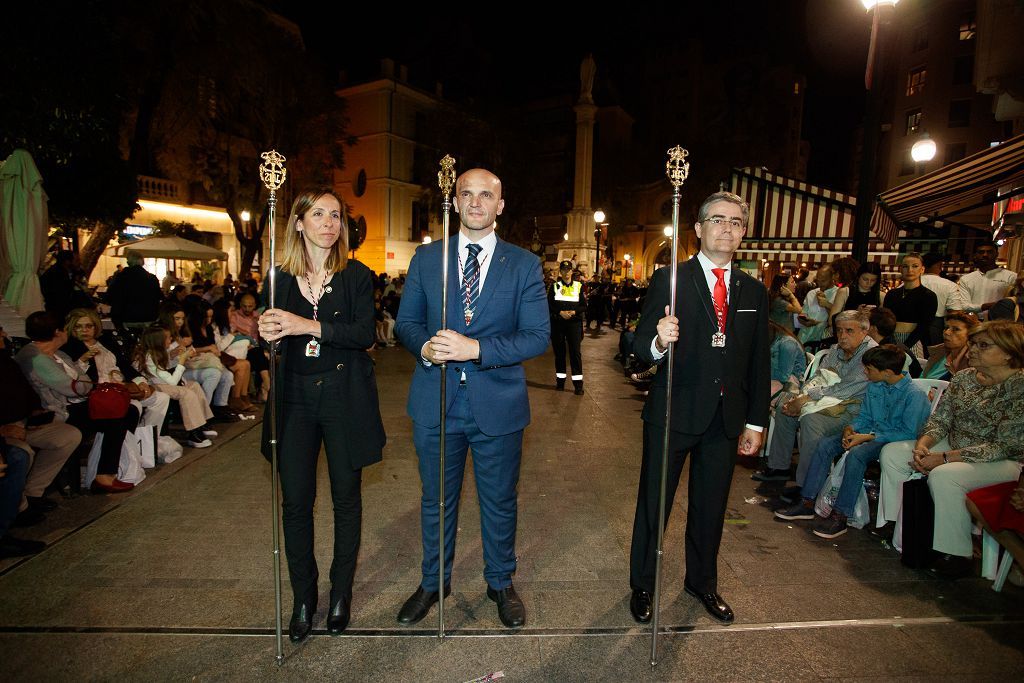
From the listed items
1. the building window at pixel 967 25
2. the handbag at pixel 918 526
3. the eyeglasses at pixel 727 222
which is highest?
the building window at pixel 967 25

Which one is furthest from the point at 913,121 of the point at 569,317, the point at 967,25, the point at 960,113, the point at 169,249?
the point at 169,249

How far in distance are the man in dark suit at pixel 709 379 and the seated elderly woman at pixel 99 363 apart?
4.58 m

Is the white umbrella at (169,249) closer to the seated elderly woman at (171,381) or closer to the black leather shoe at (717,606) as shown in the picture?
the seated elderly woman at (171,381)

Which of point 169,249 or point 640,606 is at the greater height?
point 169,249

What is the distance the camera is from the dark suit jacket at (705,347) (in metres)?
2.98

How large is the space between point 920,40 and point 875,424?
3795cm

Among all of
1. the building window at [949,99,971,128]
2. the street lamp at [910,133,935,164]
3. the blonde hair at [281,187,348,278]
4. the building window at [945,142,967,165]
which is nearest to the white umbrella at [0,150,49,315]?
the blonde hair at [281,187,348,278]

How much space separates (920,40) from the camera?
31312 millimetres

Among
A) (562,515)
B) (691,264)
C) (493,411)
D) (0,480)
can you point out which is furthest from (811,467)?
(0,480)

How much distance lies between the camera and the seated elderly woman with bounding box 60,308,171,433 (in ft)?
16.8

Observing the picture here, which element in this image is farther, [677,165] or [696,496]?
[696,496]

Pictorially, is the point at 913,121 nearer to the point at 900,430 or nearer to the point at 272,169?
the point at 900,430

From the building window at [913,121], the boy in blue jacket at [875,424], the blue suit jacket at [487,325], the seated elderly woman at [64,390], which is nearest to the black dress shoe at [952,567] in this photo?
the boy in blue jacket at [875,424]

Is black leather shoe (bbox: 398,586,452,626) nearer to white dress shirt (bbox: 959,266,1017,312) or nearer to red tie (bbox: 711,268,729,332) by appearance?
red tie (bbox: 711,268,729,332)
